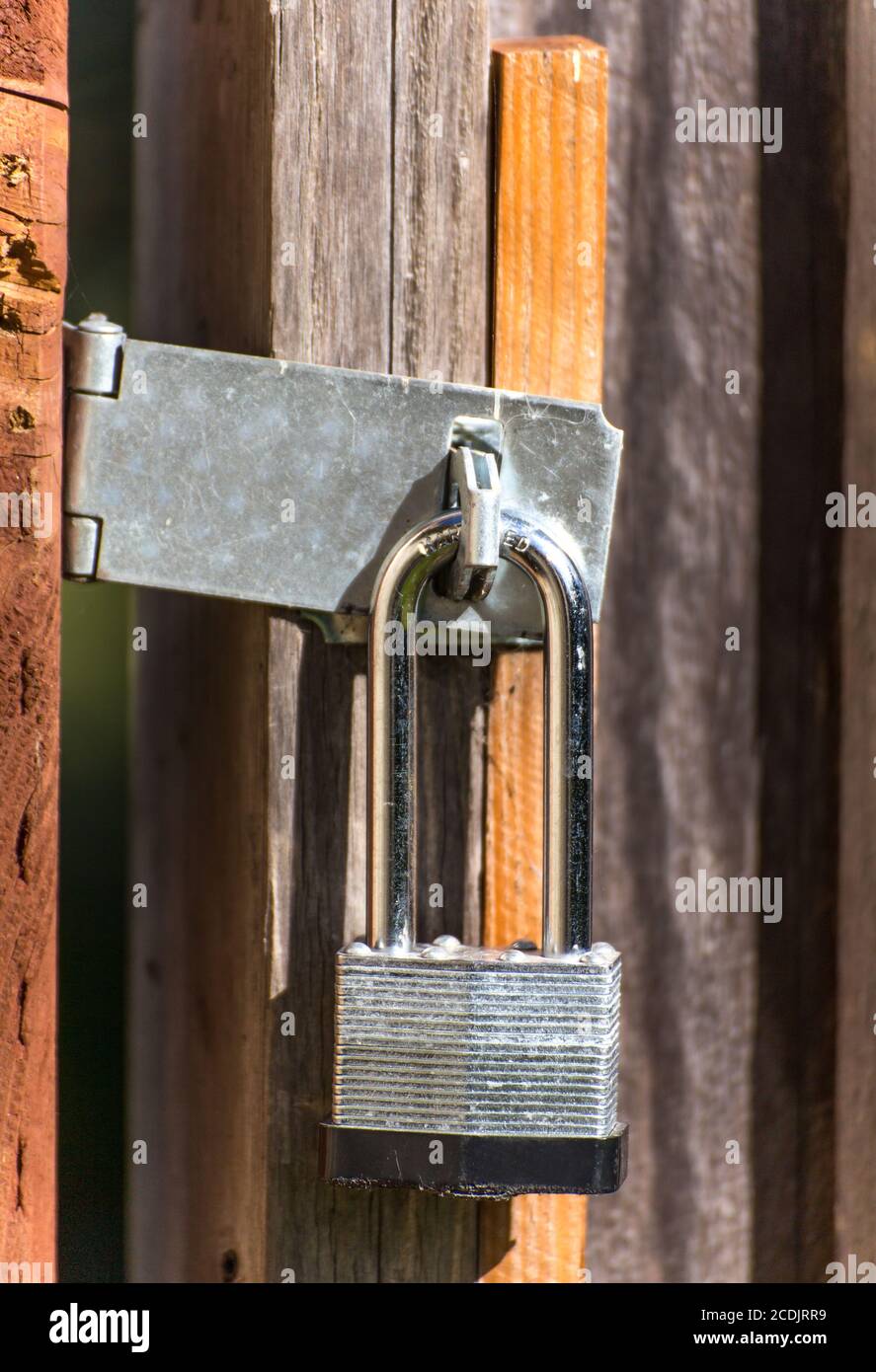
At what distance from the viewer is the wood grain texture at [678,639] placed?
2.88 ft

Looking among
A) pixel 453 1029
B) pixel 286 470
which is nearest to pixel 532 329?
pixel 286 470

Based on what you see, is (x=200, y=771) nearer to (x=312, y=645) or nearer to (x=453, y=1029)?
(x=312, y=645)

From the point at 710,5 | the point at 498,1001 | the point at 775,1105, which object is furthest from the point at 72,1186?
the point at 710,5

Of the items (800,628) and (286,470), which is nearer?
(286,470)

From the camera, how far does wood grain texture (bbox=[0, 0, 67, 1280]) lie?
1.96 ft

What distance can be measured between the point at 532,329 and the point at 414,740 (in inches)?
11.2

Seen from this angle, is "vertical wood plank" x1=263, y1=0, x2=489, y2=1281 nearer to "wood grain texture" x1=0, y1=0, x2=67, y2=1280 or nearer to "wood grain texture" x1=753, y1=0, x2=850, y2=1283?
"wood grain texture" x1=0, y1=0, x2=67, y2=1280

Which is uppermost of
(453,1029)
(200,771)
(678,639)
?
(678,639)

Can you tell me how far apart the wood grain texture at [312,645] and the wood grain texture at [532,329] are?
16 mm

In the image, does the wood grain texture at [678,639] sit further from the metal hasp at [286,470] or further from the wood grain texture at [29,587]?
the wood grain texture at [29,587]

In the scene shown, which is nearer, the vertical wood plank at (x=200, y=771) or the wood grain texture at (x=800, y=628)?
the vertical wood plank at (x=200, y=771)

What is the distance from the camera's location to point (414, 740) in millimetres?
685

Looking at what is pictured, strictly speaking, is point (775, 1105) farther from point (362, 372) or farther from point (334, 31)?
point (334, 31)

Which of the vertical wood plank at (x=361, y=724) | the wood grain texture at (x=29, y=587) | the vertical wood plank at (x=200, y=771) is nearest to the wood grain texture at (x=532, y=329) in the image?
the vertical wood plank at (x=361, y=724)
